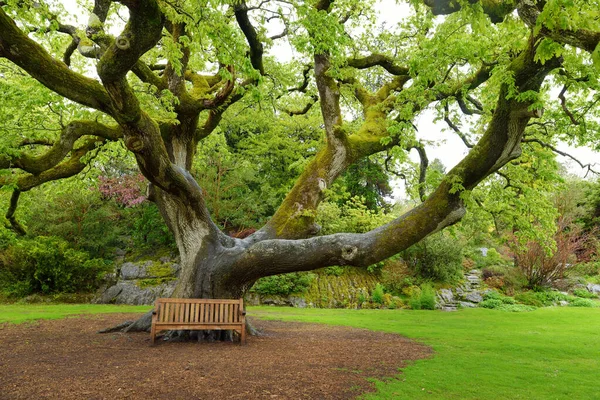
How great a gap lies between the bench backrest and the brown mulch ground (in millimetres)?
481

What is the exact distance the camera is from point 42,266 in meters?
16.2

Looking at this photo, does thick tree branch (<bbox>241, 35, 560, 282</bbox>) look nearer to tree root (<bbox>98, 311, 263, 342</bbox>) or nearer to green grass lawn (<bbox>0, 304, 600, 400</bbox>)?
tree root (<bbox>98, 311, 263, 342</bbox>)

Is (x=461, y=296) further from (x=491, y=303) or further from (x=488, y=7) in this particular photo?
(x=488, y=7)

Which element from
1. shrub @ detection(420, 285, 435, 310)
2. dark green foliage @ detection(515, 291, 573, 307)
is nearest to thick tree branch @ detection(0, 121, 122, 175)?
shrub @ detection(420, 285, 435, 310)

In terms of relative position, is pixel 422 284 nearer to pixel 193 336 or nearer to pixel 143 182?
pixel 193 336

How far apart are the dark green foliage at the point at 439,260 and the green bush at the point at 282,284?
6.43m

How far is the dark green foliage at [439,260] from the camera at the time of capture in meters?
19.9

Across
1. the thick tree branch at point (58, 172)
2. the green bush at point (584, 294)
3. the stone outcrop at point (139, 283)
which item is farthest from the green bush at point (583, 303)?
the thick tree branch at point (58, 172)

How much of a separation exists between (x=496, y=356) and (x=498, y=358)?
0.18 m

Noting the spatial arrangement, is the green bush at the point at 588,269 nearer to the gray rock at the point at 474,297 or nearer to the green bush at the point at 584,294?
the green bush at the point at 584,294

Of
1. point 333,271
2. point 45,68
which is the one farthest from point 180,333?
point 333,271

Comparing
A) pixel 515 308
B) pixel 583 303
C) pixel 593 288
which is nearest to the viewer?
pixel 515 308

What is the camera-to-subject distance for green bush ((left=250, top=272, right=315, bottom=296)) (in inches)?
703

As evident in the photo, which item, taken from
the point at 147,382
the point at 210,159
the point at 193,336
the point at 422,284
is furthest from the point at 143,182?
the point at 147,382
